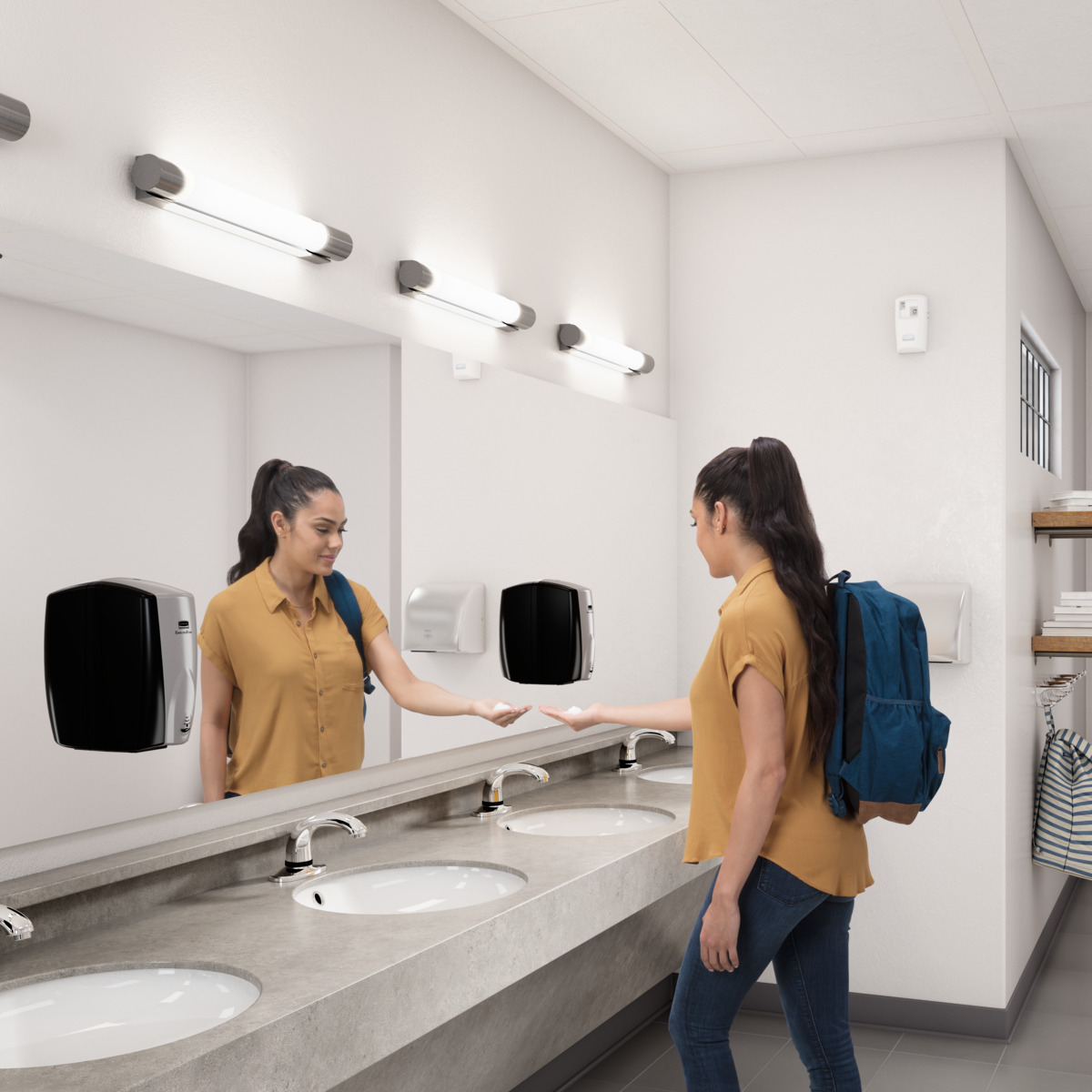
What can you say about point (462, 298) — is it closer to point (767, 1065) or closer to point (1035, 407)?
point (767, 1065)

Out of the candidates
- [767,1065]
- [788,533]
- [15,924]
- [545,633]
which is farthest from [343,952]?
A: [767,1065]

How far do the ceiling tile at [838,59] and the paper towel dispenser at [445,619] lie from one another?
145 centimetres

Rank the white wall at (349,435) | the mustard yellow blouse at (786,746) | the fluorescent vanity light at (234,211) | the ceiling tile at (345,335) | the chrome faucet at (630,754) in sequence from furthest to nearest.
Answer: the chrome faucet at (630,754)
the ceiling tile at (345,335)
the white wall at (349,435)
the mustard yellow blouse at (786,746)
the fluorescent vanity light at (234,211)

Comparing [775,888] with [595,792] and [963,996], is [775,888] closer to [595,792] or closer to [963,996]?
[595,792]

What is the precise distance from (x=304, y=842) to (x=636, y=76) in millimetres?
2170

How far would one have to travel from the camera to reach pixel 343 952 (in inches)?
71.1

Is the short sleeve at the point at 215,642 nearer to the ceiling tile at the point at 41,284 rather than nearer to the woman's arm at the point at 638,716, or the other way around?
the ceiling tile at the point at 41,284

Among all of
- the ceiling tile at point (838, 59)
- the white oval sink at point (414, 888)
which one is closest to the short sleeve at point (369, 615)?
the white oval sink at point (414, 888)

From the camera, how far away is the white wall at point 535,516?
9.20 ft

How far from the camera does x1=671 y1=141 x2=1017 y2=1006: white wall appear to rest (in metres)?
3.63

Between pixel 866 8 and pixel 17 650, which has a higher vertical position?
pixel 866 8

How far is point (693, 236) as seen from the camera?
161 inches

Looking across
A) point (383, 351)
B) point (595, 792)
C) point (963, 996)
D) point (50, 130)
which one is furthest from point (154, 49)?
point (963, 996)

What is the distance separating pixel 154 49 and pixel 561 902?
63.5 inches
